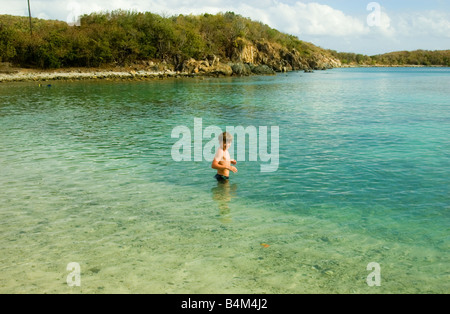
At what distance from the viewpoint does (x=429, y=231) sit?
306 inches

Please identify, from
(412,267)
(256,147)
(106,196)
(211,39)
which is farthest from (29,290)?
(211,39)

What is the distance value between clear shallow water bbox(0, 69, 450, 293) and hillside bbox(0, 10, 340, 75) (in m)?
71.2

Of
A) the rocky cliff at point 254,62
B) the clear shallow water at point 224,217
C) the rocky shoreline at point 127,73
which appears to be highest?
the rocky cliff at point 254,62

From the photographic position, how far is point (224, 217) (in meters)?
8.59

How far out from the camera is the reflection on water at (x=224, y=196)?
870 cm

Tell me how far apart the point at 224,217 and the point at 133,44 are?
88845 mm

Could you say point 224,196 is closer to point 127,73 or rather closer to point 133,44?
point 127,73

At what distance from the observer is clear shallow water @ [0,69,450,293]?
602 centimetres

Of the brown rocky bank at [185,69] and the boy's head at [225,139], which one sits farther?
the brown rocky bank at [185,69]

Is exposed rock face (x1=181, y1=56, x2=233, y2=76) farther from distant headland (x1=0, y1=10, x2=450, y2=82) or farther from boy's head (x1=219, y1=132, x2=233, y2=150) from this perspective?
boy's head (x1=219, y1=132, x2=233, y2=150)

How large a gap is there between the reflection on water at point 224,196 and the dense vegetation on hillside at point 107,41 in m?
79.5

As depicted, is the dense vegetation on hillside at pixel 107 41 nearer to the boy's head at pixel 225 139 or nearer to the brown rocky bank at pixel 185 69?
the brown rocky bank at pixel 185 69

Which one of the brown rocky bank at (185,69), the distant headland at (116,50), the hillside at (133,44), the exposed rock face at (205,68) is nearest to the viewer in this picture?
the brown rocky bank at (185,69)

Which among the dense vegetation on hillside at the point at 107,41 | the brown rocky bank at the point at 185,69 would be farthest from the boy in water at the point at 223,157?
the dense vegetation on hillside at the point at 107,41
